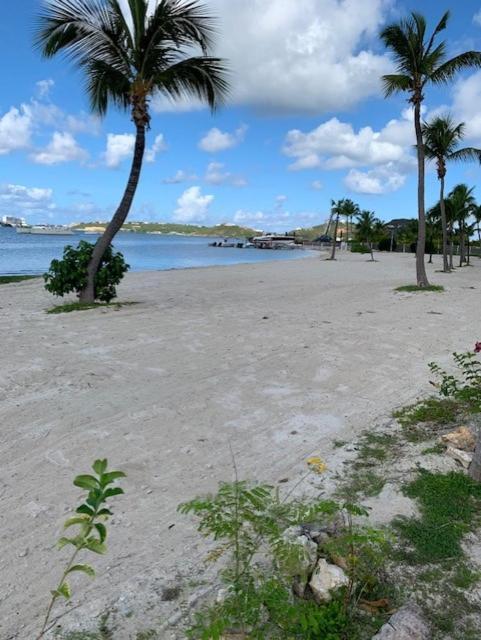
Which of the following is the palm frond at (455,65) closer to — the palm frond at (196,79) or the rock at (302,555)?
the palm frond at (196,79)

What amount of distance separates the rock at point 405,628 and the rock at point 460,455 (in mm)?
1664

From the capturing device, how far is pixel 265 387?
18.1 ft

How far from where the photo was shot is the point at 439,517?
2.85m

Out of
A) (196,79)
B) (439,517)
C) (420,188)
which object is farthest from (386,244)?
(439,517)

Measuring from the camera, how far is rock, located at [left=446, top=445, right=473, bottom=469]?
346cm

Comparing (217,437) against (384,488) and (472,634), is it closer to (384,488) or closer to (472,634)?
(384,488)

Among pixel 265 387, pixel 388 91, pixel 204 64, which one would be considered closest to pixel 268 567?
pixel 265 387

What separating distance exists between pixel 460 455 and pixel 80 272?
355 inches

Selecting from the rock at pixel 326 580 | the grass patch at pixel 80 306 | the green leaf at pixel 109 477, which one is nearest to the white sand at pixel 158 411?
the grass patch at pixel 80 306

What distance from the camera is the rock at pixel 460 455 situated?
3.46m

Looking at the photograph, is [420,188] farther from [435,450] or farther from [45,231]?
[45,231]

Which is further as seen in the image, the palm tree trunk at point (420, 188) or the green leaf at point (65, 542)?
the palm tree trunk at point (420, 188)

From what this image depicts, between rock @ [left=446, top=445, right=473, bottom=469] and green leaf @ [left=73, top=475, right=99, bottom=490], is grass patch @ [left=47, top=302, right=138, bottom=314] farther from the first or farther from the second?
green leaf @ [left=73, top=475, right=99, bottom=490]

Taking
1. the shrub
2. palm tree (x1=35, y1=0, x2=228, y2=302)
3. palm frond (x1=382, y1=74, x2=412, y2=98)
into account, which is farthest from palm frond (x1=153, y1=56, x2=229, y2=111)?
the shrub
